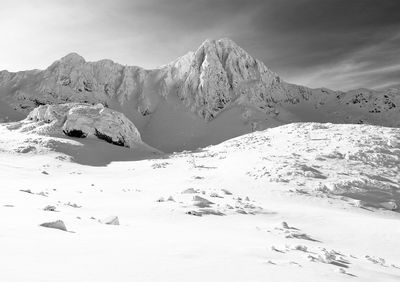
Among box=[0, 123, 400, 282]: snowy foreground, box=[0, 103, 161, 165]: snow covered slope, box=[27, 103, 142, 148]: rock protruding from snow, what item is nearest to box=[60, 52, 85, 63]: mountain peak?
box=[0, 103, 161, 165]: snow covered slope

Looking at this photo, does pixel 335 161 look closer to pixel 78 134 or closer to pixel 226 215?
pixel 226 215

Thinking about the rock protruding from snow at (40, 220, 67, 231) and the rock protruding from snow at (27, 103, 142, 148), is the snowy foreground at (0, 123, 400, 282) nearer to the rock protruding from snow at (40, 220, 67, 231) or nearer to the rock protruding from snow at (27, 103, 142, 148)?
the rock protruding from snow at (40, 220, 67, 231)

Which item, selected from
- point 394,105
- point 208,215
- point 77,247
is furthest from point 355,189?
point 394,105

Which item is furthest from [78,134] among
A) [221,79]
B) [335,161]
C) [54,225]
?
[221,79]

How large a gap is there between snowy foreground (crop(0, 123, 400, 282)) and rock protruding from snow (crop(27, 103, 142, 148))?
11636 mm

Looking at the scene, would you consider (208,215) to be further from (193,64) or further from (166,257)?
(193,64)

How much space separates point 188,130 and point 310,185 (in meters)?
99.4

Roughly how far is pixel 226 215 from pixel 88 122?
44.3 meters

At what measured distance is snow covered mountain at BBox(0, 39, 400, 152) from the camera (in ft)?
417

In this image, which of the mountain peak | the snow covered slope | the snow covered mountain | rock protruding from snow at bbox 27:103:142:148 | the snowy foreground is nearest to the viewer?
the snowy foreground

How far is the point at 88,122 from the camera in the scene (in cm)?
5634

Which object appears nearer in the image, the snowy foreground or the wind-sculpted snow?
the snowy foreground

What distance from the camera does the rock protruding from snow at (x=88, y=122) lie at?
5541 cm

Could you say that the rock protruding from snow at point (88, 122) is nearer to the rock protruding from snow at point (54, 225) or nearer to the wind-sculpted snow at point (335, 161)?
the wind-sculpted snow at point (335, 161)
